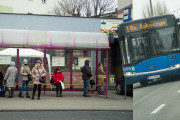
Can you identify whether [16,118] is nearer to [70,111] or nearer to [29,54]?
[70,111]

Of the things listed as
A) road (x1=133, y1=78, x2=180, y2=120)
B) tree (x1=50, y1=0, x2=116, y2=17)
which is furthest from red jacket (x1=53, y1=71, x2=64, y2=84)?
tree (x1=50, y1=0, x2=116, y2=17)

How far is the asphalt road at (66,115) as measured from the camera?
888 cm

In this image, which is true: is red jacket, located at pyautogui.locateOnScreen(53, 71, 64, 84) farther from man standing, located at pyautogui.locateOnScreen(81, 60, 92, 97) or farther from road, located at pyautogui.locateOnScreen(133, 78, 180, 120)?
road, located at pyautogui.locateOnScreen(133, 78, 180, 120)

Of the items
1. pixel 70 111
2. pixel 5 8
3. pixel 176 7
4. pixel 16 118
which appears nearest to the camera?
pixel 176 7

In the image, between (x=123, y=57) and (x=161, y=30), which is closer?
(x=161, y=30)

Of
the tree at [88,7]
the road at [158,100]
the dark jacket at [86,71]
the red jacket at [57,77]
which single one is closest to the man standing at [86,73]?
the dark jacket at [86,71]

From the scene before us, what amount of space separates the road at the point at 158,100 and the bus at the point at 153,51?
38mm

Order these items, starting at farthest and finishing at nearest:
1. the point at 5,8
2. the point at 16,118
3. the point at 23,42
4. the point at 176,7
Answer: the point at 5,8 → the point at 23,42 → the point at 16,118 → the point at 176,7

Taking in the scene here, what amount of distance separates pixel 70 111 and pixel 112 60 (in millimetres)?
9399

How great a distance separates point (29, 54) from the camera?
48.0 feet

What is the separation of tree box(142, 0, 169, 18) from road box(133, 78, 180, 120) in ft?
1.20

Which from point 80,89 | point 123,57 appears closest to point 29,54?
point 80,89

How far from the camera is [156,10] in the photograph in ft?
5.84

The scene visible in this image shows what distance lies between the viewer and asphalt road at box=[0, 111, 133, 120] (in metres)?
8.88
